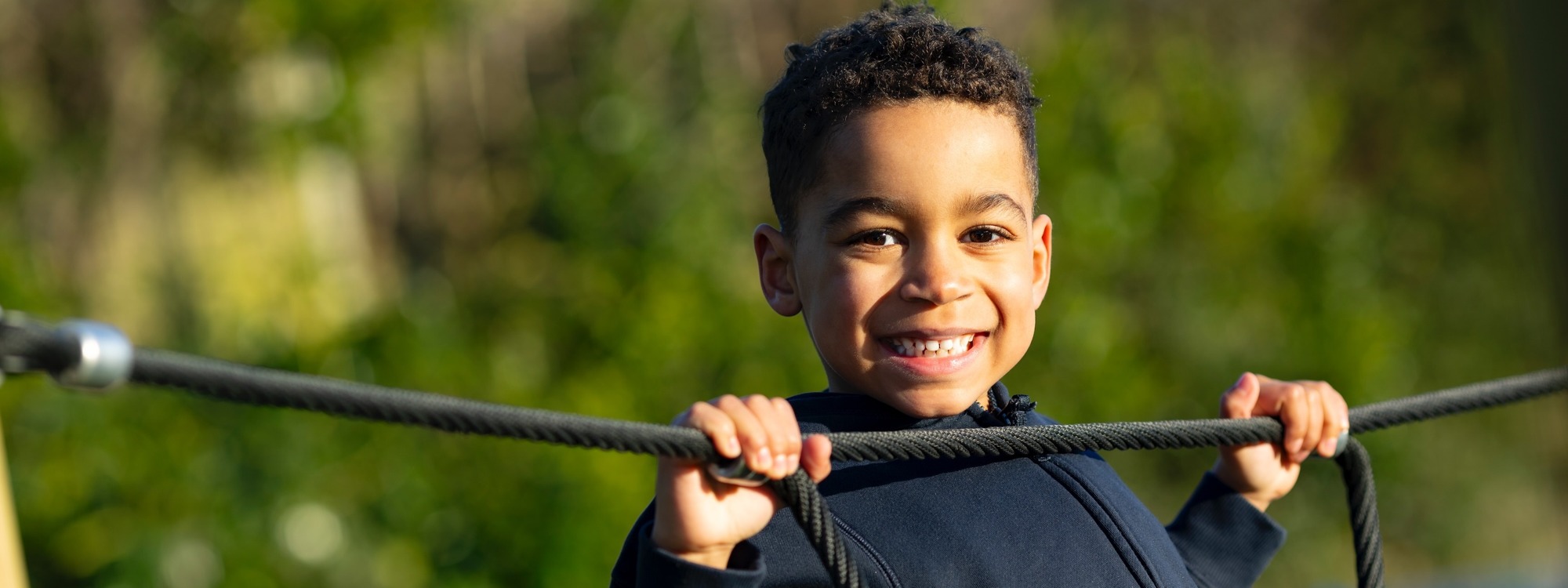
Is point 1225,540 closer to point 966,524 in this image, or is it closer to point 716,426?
point 966,524


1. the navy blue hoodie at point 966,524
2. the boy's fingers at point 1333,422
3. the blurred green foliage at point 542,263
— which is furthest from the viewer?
the blurred green foliage at point 542,263

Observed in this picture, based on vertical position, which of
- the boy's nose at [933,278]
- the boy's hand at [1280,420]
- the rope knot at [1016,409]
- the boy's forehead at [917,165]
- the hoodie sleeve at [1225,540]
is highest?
the boy's forehead at [917,165]

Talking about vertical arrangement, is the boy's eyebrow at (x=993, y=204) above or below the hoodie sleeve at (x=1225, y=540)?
above

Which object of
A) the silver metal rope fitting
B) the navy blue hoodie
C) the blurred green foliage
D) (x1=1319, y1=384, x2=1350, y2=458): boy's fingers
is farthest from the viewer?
the blurred green foliage

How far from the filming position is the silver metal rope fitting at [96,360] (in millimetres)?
805

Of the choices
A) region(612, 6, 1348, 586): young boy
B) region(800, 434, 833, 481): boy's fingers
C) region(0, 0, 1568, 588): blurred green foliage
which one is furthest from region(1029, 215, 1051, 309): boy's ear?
region(0, 0, 1568, 588): blurred green foliage

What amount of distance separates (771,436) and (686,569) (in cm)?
12

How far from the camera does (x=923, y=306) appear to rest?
4.30 ft

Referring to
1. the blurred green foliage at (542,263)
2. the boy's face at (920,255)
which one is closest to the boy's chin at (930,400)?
the boy's face at (920,255)

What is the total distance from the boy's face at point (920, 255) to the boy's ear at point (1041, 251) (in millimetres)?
99

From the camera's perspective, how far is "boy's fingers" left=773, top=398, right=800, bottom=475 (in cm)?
112


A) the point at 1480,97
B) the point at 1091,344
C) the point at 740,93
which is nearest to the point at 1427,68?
the point at 1480,97

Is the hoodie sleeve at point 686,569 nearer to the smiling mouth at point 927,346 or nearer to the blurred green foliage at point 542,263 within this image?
the smiling mouth at point 927,346

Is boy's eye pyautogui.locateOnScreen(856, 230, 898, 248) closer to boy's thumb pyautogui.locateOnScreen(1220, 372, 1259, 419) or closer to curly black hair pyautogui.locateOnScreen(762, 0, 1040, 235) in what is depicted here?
curly black hair pyautogui.locateOnScreen(762, 0, 1040, 235)
